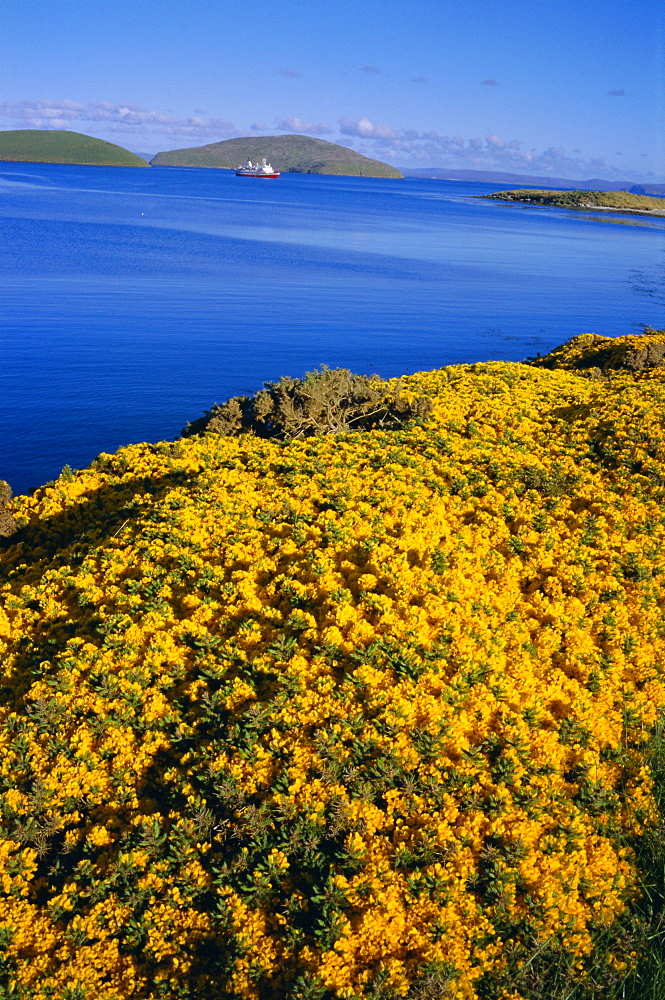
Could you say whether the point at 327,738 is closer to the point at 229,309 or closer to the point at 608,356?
the point at 608,356

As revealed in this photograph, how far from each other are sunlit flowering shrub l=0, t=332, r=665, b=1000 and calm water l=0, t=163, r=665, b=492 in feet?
49.4

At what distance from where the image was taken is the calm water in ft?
93.9

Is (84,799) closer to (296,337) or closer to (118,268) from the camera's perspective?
(296,337)

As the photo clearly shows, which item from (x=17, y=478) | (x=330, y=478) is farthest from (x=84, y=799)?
(x=17, y=478)

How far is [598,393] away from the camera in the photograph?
671 inches

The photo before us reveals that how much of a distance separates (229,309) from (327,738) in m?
43.3

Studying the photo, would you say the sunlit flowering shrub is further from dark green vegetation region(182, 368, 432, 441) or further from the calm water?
the calm water

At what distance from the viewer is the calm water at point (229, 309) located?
28625mm

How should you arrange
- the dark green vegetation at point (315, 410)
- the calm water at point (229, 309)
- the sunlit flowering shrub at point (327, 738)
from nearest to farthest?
the sunlit flowering shrub at point (327, 738) < the dark green vegetation at point (315, 410) < the calm water at point (229, 309)

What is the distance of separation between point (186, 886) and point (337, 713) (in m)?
2.19

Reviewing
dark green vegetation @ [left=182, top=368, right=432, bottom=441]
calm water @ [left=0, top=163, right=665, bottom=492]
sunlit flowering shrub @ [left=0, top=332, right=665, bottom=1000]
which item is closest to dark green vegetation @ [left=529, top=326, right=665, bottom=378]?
dark green vegetation @ [left=182, top=368, right=432, bottom=441]

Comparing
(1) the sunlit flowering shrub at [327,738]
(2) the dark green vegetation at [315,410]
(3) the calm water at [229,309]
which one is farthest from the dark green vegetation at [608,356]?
(1) the sunlit flowering shrub at [327,738]

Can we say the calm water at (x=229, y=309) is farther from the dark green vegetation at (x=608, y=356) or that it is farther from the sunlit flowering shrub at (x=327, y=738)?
the sunlit flowering shrub at (x=327, y=738)

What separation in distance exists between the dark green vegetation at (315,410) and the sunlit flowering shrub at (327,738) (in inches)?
149
